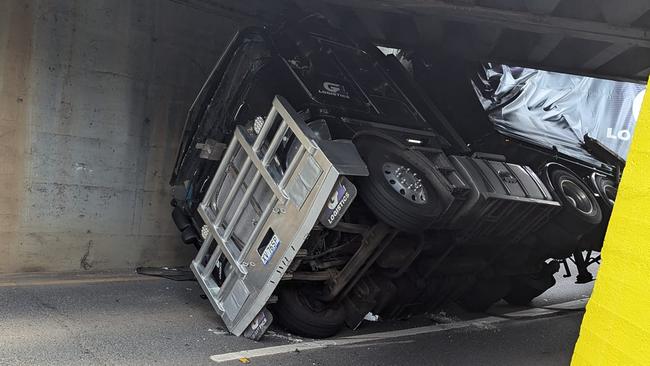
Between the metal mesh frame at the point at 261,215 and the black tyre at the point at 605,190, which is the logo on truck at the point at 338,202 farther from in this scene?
the black tyre at the point at 605,190

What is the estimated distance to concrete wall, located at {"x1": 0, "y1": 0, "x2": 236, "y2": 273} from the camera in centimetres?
562

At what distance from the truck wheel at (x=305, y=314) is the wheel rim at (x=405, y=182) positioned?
1.36 meters

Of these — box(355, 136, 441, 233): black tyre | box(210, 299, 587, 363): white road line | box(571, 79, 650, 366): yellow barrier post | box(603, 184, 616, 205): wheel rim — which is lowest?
box(210, 299, 587, 363): white road line

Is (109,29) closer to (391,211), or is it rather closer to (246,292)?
(246,292)

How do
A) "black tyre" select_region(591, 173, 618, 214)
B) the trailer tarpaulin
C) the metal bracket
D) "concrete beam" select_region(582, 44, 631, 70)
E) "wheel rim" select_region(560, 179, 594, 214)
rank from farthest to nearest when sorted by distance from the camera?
1. the trailer tarpaulin
2. "black tyre" select_region(591, 173, 618, 214)
3. "wheel rim" select_region(560, 179, 594, 214)
4. the metal bracket
5. "concrete beam" select_region(582, 44, 631, 70)

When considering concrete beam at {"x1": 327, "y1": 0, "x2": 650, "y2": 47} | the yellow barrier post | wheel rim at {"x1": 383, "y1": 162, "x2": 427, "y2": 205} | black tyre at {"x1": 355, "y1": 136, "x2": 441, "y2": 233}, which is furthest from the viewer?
concrete beam at {"x1": 327, "y1": 0, "x2": 650, "y2": 47}

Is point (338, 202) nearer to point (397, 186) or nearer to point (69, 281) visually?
point (397, 186)

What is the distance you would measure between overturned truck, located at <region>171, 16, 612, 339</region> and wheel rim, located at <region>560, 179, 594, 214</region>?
0.02m

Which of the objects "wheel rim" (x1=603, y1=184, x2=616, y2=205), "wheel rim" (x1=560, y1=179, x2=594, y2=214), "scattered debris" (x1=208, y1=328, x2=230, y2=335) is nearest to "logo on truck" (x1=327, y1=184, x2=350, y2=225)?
"scattered debris" (x1=208, y1=328, x2=230, y2=335)

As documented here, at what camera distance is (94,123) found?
6.14m

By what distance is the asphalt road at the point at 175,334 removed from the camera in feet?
14.2

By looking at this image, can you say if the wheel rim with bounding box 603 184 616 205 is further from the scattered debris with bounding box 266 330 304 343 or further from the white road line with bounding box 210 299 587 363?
the scattered debris with bounding box 266 330 304 343

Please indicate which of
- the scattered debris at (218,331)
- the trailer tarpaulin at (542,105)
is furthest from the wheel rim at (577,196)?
the scattered debris at (218,331)

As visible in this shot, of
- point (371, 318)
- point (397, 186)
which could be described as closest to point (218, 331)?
point (371, 318)
